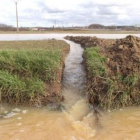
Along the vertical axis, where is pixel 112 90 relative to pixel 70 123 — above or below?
above

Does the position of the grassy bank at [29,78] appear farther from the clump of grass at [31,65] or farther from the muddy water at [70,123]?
the muddy water at [70,123]

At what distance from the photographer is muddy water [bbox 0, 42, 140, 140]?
4.26m

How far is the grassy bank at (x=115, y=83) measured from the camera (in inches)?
213

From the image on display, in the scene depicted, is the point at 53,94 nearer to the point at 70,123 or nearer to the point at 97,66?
the point at 70,123

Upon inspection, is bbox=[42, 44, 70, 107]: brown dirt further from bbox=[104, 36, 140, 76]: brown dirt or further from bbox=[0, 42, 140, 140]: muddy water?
bbox=[104, 36, 140, 76]: brown dirt

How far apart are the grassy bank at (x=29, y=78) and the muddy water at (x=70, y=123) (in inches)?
10.5

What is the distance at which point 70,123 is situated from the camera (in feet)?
15.5

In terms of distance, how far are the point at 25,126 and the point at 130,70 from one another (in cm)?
305

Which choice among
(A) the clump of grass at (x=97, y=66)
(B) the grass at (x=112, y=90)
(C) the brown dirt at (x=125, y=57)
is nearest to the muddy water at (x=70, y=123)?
(B) the grass at (x=112, y=90)

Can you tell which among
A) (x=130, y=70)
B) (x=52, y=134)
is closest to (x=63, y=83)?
(x=130, y=70)

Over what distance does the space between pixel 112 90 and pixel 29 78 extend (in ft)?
7.00

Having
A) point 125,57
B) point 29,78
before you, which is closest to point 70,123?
point 29,78

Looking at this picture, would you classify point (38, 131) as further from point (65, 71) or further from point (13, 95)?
point (65, 71)

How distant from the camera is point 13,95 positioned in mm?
5469
